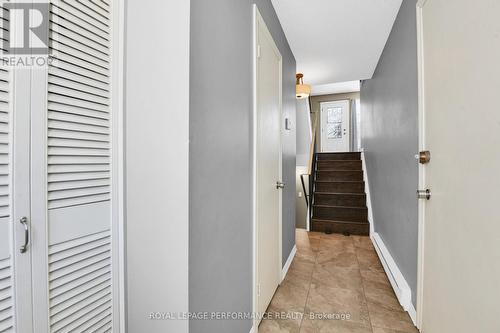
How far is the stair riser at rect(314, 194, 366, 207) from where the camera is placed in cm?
392

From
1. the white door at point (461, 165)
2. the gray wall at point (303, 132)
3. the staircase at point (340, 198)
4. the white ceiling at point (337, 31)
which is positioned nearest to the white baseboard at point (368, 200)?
the staircase at point (340, 198)

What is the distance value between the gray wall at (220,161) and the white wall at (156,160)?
4 centimetres

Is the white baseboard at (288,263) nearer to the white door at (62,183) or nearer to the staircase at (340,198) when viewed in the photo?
the staircase at (340,198)

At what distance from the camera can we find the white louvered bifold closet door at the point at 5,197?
0.62 meters

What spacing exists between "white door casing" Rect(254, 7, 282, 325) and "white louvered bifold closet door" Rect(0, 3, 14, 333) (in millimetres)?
1097

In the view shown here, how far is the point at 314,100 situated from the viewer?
6.82 m

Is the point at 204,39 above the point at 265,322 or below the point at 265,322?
above

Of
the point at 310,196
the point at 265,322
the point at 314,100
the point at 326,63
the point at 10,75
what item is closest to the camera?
the point at 10,75

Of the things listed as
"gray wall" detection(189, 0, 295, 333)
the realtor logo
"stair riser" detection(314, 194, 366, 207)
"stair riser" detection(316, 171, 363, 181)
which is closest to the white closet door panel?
"gray wall" detection(189, 0, 295, 333)

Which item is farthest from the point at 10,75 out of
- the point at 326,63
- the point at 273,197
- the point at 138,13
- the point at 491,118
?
the point at 326,63

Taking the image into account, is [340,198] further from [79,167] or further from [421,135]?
[79,167]

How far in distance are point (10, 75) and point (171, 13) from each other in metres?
0.54

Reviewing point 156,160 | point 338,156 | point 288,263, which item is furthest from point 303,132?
point 156,160

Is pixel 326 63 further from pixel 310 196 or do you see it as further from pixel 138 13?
pixel 138 13
